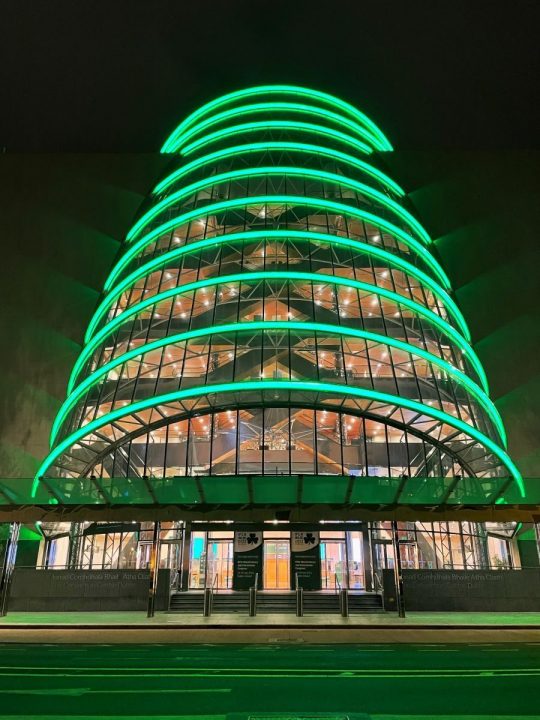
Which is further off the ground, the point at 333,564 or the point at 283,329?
the point at 283,329

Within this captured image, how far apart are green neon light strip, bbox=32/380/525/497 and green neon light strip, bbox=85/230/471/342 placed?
401 inches

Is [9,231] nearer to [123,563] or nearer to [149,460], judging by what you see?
[149,460]

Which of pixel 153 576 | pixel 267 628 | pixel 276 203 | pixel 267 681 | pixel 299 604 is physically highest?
pixel 276 203

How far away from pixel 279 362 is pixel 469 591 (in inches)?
584

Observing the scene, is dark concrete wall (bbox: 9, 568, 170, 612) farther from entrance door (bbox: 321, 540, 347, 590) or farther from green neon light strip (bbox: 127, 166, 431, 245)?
green neon light strip (bbox: 127, 166, 431, 245)

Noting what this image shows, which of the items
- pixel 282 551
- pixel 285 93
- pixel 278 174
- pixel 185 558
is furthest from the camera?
pixel 285 93

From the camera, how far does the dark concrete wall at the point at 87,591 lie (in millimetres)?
25125

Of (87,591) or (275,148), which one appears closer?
(87,591)

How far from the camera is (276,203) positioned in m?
37.2

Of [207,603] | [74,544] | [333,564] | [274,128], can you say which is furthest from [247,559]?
[274,128]

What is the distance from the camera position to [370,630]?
19.3 meters

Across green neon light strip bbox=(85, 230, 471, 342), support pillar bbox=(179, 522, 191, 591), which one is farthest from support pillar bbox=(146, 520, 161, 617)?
green neon light strip bbox=(85, 230, 471, 342)

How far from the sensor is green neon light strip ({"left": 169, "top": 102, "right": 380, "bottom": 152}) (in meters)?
46.4

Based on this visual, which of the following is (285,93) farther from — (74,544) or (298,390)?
(74,544)
